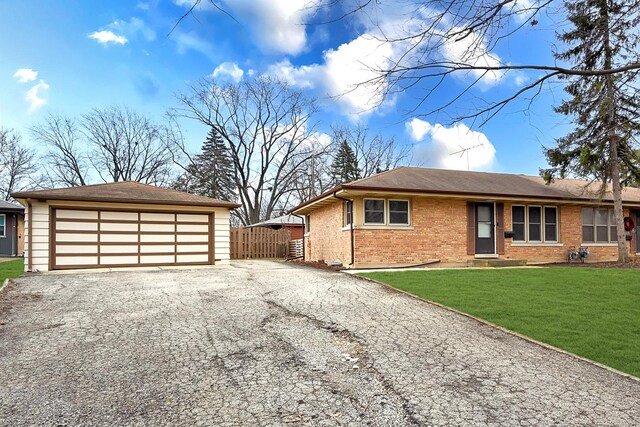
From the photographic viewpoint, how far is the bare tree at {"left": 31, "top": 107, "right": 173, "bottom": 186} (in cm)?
3441

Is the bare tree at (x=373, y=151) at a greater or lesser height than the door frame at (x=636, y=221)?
greater

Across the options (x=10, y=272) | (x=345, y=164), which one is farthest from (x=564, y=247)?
(x=345, y=164)

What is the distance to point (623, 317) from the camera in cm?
628

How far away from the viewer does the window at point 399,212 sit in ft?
45.3

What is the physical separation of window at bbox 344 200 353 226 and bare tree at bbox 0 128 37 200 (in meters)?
33.3

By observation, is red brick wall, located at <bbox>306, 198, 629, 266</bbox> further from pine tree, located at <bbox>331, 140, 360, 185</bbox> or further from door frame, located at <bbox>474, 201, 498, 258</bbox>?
pine tree, located at <bbox>331, 140, 360, 185</bbox>

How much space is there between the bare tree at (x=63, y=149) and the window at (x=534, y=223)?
3461 cm

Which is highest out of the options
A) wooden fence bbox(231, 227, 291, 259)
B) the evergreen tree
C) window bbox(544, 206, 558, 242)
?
the evergreen tree

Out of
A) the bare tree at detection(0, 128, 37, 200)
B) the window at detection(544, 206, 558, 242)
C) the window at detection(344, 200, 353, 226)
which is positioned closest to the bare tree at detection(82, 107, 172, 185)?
the bare tree at detection(0, 128, 37, 200)

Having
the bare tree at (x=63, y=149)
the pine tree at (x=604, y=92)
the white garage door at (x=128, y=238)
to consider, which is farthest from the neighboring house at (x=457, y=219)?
the bare tree at (x=63, y=149)

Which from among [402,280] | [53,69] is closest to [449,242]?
[402,280]

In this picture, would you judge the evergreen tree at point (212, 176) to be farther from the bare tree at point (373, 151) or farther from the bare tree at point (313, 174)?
the bare tree at point (373, 151)

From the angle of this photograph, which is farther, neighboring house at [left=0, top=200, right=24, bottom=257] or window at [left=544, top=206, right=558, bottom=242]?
neighboring house at [left=0, top=200, right=24, bottom=257]

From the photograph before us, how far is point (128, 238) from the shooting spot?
531 inches
